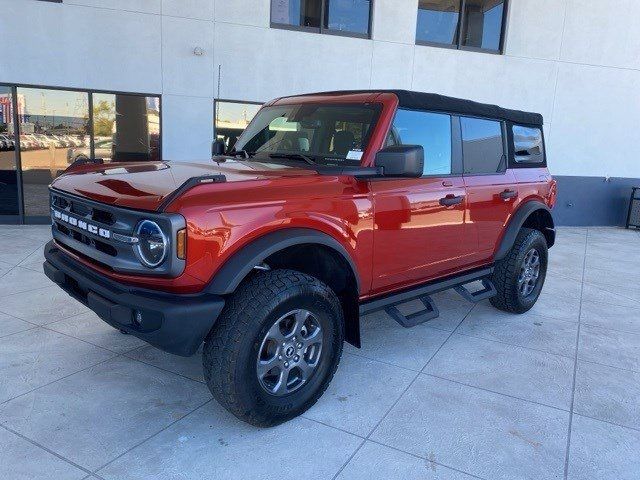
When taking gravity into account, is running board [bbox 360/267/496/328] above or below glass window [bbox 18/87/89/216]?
below

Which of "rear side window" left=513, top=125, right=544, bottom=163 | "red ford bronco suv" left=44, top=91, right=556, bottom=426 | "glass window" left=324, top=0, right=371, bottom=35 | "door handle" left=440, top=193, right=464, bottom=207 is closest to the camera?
"red ford bronco suv" left=44, top=91, right=556, bottom=426

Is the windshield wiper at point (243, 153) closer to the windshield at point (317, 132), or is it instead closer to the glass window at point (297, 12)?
the windshield at point (317, 132)

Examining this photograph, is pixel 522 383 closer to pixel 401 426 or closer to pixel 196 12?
pixel 401 426

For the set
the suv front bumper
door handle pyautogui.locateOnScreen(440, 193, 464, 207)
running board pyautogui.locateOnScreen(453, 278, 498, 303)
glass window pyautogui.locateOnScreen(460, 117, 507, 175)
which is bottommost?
running board pyautogui.locateOnScreen(453, 278, 498, 303)

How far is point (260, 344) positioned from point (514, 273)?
2.99 m

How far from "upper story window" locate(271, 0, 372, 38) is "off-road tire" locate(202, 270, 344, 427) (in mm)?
7510

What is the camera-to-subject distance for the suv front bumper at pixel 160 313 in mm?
2387

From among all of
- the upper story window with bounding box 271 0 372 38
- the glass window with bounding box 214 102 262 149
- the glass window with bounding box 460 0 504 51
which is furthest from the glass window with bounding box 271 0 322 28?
the glass window with bounding box 460 0 504 51

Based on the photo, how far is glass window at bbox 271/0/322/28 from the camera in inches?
359

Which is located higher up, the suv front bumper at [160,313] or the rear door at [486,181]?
Result: the rear door at [486,181]

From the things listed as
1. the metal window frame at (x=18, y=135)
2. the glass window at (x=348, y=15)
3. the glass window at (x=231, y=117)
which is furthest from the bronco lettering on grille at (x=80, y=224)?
the glass window at (x=348, y=15)

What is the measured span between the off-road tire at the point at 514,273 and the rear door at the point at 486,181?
1.17 ft

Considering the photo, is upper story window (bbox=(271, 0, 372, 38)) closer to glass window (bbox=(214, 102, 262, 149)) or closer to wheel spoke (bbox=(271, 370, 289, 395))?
glass window (bbox=(214, 102, 262, 149))

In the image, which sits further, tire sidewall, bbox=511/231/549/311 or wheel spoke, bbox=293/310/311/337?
tire sidewall, bbox=511/231/549/311
